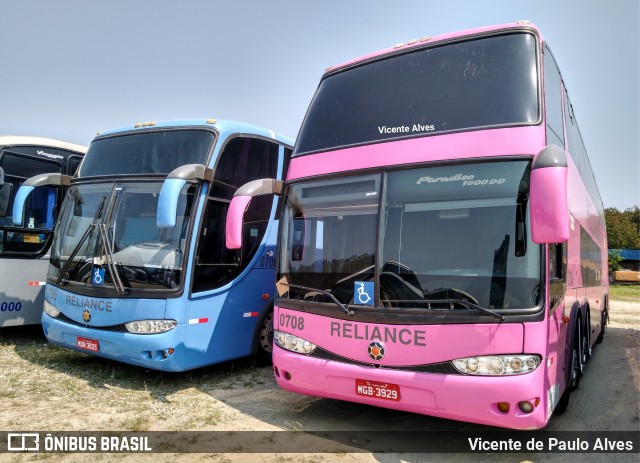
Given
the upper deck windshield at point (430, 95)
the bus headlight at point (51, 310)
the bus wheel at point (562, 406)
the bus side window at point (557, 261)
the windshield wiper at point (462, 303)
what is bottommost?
the bus wheel at point (562, 406)

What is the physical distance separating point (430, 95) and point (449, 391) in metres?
2.87

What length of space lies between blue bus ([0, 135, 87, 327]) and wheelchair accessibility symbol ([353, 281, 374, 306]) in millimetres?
6131

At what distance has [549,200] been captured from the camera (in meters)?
3.92

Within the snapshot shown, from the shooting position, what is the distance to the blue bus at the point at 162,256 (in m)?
6.38

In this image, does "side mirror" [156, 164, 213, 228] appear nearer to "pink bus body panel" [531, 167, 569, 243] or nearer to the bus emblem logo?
the bus emblem logo

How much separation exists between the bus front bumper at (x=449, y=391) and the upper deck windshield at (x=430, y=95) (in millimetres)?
2247

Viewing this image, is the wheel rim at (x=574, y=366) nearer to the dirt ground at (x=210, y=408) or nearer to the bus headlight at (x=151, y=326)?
the dirt ground at (x=210, y=408)

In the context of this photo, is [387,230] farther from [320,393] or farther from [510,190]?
[320,393]

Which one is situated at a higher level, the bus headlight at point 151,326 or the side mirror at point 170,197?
the side mirror at point 170,197

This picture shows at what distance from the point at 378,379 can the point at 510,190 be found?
2.01m

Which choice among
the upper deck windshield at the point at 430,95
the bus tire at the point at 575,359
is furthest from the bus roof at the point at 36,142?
the bus tire at the point at 575,359

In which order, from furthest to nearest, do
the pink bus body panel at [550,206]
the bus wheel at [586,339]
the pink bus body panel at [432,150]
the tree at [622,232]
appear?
the tree at [622,232] < the bus wheel at [586,339] < the pink bus body panel at [432,150] < the pink bus body panel at [550,206]

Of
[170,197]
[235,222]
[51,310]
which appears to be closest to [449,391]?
[235,222]

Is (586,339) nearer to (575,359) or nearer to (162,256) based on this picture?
(575,359)
